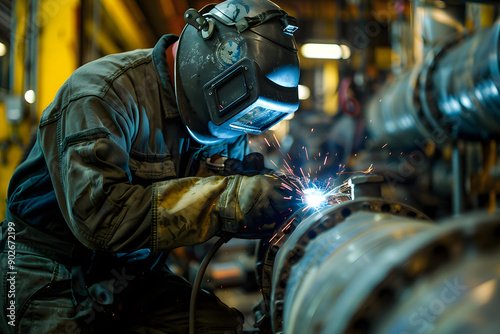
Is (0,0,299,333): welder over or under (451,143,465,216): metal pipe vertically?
over

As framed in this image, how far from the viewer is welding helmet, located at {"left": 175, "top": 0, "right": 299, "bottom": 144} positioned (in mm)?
1400

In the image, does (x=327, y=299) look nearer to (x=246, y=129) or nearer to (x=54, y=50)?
(x=246, y=129)

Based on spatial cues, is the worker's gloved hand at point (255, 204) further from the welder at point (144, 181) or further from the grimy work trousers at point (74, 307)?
the grimy work trousers at point (74, 307)

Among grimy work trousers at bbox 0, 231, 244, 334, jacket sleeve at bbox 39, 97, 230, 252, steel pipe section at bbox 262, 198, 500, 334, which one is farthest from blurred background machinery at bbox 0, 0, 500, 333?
grimy work trousers at bbox 0, 231, 244, 334

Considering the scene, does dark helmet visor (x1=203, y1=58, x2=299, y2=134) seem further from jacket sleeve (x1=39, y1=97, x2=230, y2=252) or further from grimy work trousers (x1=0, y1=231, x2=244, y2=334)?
grimy work trousers (x1=0, y1=231, x2=244, y2=334)

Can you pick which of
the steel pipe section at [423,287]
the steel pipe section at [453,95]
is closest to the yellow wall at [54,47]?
the steel pipe section at [453,95]

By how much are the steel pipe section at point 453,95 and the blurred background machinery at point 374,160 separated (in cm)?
1

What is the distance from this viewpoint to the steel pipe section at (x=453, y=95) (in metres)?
1.89

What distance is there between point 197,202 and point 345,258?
61cm

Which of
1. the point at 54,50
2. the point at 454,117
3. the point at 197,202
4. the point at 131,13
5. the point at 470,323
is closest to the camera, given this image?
the point at 470,323

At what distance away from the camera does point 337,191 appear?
4.81 feet

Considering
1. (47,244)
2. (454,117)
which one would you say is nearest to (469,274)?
(47,244)

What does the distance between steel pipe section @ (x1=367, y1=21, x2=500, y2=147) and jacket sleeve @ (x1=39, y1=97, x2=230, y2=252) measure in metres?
1.44

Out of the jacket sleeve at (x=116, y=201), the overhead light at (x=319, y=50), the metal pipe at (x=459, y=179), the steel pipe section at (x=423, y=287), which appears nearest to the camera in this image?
the steel pipe section at (x=423, y=287)
